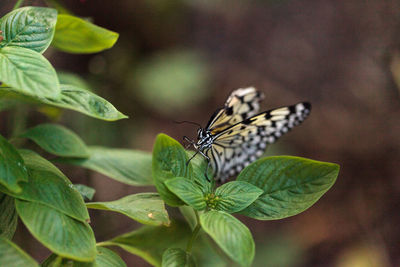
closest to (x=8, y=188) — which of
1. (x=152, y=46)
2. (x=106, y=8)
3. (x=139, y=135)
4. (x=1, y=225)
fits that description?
(x=1, y=225)

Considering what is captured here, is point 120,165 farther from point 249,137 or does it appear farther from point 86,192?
point 249,137

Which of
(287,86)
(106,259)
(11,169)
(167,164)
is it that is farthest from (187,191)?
(287,86)

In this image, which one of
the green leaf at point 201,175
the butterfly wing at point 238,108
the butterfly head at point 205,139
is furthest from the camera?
the butterfly wing at point 238,108

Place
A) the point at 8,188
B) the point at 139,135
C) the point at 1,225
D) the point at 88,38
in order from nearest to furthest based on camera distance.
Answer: the point at 8,188 → the point at 1,225 → the point at 88,38 → the point at 139,135

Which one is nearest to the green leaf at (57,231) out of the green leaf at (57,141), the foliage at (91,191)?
the foliage at (91,191)

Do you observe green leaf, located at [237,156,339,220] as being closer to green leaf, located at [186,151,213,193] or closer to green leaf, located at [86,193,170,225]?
green leaf, located at [186,151,213,193]

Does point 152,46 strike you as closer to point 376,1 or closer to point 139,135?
point 139,135

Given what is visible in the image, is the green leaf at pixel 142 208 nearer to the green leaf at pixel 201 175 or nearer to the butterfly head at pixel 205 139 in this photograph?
the green leaf at pixel 201 175
